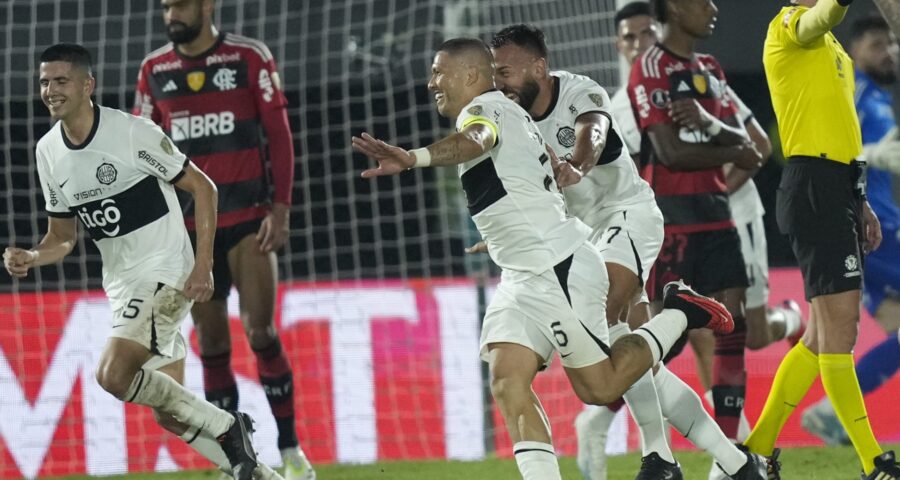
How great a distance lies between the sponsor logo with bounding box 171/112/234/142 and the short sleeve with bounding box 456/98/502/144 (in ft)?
7.65

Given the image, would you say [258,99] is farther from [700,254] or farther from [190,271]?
[700,254]

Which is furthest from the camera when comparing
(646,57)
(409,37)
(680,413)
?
(409,37)

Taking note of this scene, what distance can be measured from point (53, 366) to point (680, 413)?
4633mm

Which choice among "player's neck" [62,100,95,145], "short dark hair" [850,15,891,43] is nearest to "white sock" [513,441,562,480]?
"player's neck" [62,100,95,145]

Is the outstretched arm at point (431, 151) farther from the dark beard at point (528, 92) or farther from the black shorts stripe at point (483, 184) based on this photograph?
the dark beard at point (528, 92)

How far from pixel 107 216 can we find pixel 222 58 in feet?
4.27

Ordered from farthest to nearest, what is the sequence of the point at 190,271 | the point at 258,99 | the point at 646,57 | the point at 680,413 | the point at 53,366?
1. the point at 53,366
2. the point at 258,99
3. the point at 646,57
4. the point at 190,271
5. the point at 680,413

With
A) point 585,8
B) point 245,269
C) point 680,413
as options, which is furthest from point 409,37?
point 680,413

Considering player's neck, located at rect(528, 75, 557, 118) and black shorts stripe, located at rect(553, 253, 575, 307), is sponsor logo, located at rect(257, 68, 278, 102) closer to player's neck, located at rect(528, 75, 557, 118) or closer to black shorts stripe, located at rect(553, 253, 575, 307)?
player's neck, located at rect(528, 75, 557, 118)

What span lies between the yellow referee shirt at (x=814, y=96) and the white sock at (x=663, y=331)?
90 cm

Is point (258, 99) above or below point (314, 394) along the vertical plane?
above

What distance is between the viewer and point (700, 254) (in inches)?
247

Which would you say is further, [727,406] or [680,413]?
[727,406]

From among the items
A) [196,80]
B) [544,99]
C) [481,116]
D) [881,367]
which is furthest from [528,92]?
[881,367]
